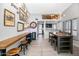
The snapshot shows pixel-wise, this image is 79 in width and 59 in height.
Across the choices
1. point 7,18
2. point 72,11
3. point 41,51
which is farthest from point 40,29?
point 7,18

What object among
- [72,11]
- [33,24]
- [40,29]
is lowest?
[40,29]

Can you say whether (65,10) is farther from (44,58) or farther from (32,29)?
(44,58)

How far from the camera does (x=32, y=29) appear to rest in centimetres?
877

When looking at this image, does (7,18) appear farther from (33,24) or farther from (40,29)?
(33,24)

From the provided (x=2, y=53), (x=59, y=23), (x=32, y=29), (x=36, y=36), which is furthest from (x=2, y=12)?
(x=59, y=23)

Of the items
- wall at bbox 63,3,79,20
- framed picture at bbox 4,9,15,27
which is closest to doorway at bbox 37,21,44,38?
wall at bbox 63,3,79,20

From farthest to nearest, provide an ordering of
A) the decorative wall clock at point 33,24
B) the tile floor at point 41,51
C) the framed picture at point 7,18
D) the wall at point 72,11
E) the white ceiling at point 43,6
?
the decorative wall clock at point 33,24 → the wall at point 72,11 → the white ceiling at point 43,6 → the tile floor at point 41,51 → the framed picture at point 7,18

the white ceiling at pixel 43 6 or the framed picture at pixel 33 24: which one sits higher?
the white ceiling at pixel 43 6

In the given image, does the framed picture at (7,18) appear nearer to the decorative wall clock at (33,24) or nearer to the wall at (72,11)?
the wall at (72,11)

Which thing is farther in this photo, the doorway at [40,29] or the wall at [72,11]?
the doorway at [40,29]

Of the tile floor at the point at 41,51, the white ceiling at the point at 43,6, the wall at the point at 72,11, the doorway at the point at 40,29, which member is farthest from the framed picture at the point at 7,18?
the doorway at the point at 40,29

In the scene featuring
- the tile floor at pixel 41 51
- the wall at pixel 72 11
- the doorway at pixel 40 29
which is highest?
the wall at pixel 72 11

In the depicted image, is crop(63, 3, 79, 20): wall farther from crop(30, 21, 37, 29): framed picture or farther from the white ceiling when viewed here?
crop(30, 21, 37, 29): framed picture

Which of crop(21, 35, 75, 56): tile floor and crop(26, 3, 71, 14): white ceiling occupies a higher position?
crop(26, 3, 71, 14): white ceiling
